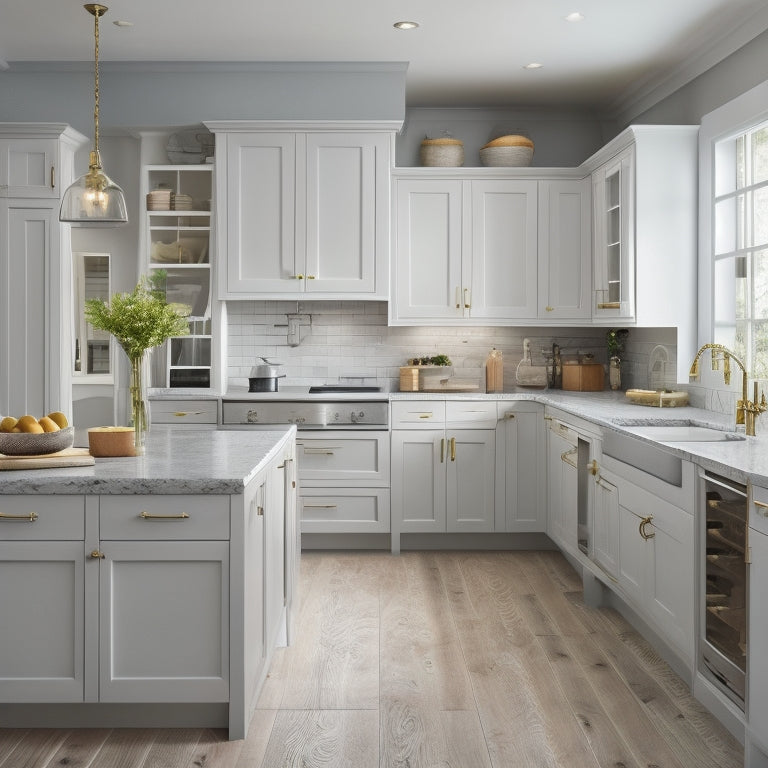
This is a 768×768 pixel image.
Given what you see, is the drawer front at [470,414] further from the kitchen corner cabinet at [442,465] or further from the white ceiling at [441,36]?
the white ceiling at [441,36]

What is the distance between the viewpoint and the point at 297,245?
5.25m

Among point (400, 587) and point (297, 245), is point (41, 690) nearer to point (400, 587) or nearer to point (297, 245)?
point (400, 587)

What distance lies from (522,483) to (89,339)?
294 cm

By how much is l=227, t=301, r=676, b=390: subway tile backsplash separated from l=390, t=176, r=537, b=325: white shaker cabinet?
391mm

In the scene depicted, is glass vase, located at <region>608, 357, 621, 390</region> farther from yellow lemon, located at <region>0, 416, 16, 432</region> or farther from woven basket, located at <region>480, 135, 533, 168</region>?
yellow lemon, located at <region>0, 416, 16, 432</region>

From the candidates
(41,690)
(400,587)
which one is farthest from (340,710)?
(400,587)

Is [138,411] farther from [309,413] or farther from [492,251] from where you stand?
[492,251]

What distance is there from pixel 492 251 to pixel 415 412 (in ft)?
3.85

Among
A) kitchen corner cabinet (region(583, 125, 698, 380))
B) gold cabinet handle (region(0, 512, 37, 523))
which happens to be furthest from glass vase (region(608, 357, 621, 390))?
gold cabinet handle (region(0, 512, 37, 523))

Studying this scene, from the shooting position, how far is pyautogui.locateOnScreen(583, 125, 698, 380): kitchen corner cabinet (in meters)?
4.51

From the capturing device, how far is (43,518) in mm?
2541

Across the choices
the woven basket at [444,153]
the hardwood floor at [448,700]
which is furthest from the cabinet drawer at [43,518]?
the woven basket at [444,153]

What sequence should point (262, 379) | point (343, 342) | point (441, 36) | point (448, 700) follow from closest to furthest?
point (448, 700) < point (441, 36) < point (262, 379) < point (343, 342)

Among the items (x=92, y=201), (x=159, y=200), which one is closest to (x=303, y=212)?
(x=159, y=200)
